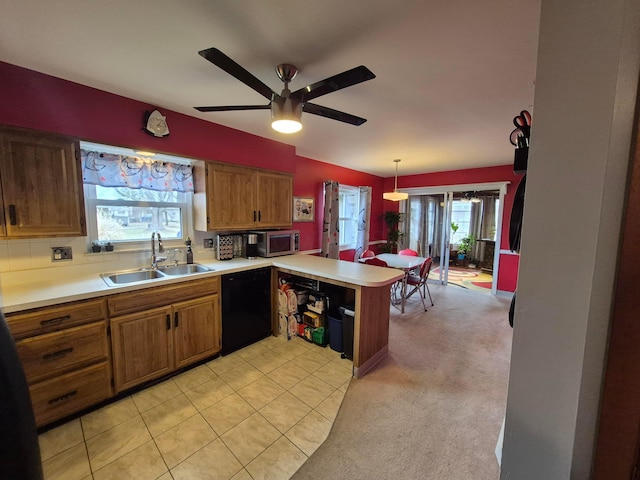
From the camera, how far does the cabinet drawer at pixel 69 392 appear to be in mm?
1651

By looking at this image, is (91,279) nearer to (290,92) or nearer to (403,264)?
(290,92)

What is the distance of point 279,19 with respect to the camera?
131cm

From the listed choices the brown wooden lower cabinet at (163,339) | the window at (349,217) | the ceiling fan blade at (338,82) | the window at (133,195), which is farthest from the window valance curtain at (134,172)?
the window at (349,217)

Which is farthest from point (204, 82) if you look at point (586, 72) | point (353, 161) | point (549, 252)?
point (353, 161)

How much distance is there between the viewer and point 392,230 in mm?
6035

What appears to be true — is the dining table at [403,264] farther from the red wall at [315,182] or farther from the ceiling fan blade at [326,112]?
the ceiling fan blade at [326,112]

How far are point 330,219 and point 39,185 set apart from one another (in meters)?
3.39

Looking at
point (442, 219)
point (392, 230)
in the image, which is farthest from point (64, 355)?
point (442, 219)

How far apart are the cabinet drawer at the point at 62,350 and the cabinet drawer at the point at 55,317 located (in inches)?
1.6

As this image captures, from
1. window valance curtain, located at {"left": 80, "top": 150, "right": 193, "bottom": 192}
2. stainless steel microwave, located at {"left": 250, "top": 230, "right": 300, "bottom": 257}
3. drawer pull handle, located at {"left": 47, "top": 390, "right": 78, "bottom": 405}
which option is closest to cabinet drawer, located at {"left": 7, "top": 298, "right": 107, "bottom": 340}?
drawer pull handle, located at {"left": 47, "top": 390, "right": 78, "bottom": 405}

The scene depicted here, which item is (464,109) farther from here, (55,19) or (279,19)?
(55,19)

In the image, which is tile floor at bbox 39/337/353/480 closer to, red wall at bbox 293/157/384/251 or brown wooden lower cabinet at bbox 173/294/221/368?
brown wooden lower cabinet at bbox 173/294/221/368

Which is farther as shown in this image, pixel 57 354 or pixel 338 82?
pixel 57 354

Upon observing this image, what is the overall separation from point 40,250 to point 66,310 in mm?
718
